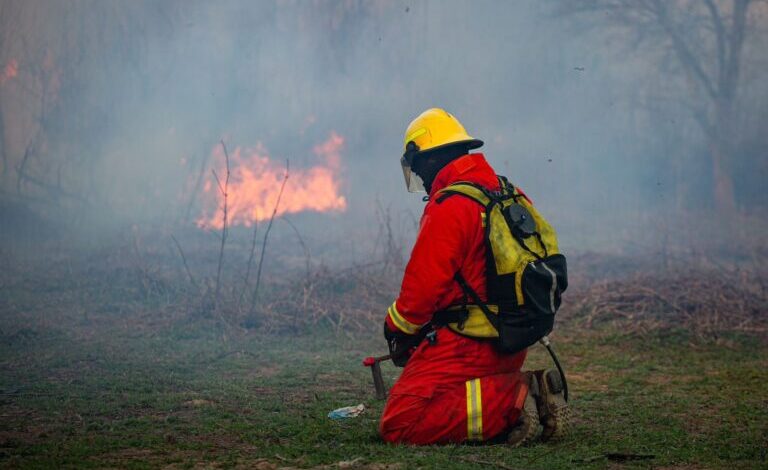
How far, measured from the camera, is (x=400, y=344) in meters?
3.99

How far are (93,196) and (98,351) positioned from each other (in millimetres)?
12018

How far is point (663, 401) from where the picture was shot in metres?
5.01

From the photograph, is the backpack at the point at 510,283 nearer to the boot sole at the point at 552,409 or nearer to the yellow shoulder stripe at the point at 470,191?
the yellow shoulder stripe at the point at 470,191

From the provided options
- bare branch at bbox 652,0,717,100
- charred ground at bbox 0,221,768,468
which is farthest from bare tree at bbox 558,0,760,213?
charred ground at bbox 0,221,768,468

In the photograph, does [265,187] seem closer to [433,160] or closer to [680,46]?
[680,46]

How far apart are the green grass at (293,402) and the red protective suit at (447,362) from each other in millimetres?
140

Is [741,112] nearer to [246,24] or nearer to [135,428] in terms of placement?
[246,24]

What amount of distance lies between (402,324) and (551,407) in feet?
2.97

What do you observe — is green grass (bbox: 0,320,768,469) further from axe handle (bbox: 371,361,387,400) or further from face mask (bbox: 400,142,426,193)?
face mask (bbox: 400,142,426,193)

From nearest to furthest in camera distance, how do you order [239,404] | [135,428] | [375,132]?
[135,428] < [239,404] < [375,132]

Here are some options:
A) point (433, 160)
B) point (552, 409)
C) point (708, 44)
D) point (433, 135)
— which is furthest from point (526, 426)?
point (708, 44)

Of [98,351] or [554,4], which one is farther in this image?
[554,4]

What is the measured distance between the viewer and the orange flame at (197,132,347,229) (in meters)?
15.9

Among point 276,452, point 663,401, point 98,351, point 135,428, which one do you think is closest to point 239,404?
point 135,428
